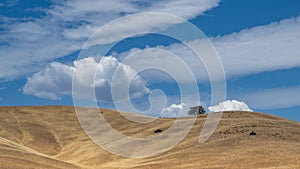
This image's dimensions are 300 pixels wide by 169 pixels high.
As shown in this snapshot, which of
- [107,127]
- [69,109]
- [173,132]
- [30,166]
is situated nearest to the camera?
[30,166]

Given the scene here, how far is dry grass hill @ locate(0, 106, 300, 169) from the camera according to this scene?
201ft

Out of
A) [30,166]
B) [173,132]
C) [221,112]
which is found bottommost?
[30,166]

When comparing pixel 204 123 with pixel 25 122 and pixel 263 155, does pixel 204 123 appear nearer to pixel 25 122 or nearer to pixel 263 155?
pixel 263 155

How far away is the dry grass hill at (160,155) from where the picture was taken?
61.3m

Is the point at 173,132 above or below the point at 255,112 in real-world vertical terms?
below

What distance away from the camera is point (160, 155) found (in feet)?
246

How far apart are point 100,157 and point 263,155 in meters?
30.0

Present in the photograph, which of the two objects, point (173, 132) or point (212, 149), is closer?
point (212, 149)

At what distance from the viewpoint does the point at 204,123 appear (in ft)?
310

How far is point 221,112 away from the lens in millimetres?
110812

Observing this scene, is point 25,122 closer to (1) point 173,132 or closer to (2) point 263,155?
(1) point 173,132

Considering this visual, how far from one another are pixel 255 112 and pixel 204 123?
22446mm

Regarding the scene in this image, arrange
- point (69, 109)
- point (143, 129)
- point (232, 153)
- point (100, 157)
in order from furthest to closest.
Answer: point (69, 109) → point (143, 129) → point (100, 157) → point (232, 153)

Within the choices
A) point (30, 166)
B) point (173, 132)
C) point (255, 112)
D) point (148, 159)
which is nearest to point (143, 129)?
point (173, 132)
